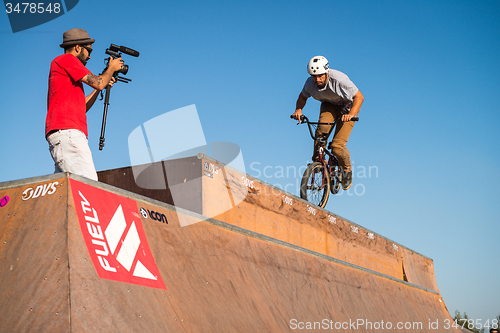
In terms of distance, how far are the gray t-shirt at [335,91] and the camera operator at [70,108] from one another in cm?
461

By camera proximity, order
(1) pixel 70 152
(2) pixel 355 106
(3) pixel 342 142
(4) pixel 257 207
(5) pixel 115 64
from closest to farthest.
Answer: (1) pixel 70 152 → (5) pixel 115 64 → (4) pixel 257 207 → (2) pixel 355 106 → (3) pixel 342 142

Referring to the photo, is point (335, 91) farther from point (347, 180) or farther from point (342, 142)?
point (347, 180)

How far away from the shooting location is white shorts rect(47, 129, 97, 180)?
3.76m

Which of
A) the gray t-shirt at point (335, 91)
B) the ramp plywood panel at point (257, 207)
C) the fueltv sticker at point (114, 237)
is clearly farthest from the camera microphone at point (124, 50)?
the gray t-shirt at point (335, 91)

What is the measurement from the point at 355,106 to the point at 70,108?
207 inches

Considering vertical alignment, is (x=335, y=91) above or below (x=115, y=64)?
above

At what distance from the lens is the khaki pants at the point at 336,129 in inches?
321

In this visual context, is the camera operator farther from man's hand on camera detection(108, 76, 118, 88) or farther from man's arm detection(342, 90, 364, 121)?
man's arm detection(342, 90, 364, 121)

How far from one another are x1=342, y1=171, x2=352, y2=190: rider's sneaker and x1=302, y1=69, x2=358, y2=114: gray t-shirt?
1279 mm

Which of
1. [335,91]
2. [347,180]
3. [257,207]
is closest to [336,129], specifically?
[335,91]

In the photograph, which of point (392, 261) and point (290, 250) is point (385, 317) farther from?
point (392, 261)

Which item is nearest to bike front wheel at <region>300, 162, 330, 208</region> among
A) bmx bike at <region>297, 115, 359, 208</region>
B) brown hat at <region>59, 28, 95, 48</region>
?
bmx bike at <region>297, 115, 359, 208</region>

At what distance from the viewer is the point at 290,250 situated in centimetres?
612

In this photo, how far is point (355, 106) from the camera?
25.5ft
